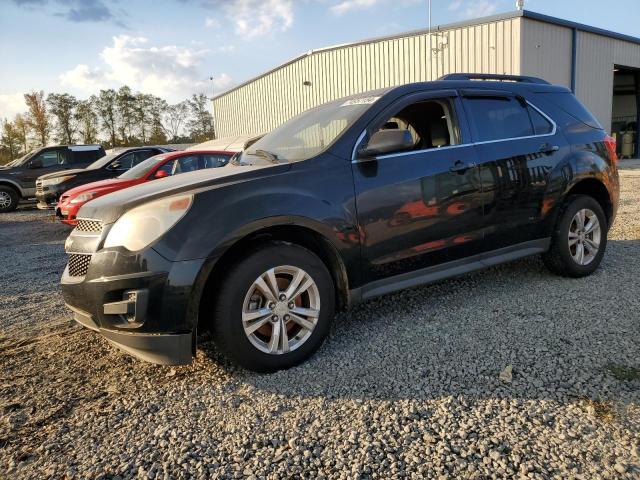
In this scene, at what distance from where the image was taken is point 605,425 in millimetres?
2246

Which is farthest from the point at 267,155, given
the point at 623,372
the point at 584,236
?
the point at 584,236

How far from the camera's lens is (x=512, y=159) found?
397 centimetres

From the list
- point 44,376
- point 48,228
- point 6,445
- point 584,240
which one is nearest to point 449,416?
point 6,445

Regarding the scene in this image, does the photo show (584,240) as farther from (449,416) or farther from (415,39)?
(415,39)

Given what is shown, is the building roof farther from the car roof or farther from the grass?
the grass

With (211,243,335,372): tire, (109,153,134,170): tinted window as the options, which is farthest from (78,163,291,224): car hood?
(109,153,134,170): tinted window

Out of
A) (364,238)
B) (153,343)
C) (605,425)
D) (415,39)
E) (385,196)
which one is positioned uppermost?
(415,39)

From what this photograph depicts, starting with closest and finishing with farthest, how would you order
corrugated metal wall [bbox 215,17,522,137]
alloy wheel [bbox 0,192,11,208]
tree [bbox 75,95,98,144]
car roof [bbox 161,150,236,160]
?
car roof [bbox 161,150,236,160] → alloy wheel [bbox 0,192,11,208] → corrugated metal wall [bbox 215,17,522,137] → tree [bbox 75,95,98,144]

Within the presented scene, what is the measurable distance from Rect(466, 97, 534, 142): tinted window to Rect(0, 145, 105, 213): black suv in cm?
1437

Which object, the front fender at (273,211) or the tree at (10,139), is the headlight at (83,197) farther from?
the tree at (10,139)

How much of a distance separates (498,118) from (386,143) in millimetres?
1350

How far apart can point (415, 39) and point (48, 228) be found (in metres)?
14.0

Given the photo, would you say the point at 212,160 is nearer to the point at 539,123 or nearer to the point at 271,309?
the point at 539,123

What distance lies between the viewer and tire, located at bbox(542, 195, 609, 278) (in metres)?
4.35
